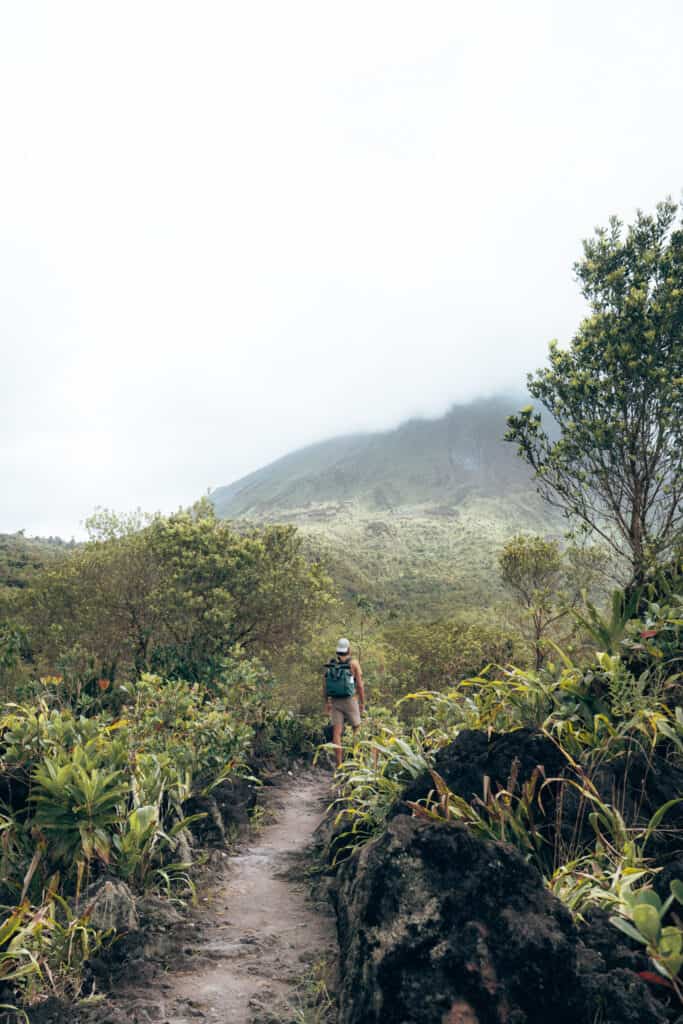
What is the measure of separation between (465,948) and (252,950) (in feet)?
7.09

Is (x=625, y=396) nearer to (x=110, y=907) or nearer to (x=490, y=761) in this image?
(x=490, y=761)

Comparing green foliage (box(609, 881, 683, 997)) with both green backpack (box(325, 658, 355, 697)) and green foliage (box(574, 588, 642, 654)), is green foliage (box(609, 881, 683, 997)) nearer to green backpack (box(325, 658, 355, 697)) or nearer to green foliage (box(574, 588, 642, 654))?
green foliage (box(574, 588, 642, 654))

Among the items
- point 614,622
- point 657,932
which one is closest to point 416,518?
point 614,622

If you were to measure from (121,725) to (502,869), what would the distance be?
4284 mm

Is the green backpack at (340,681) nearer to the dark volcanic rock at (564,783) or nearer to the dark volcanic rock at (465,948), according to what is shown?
the dark volcanic rock at (564,783)

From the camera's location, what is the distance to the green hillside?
67500 millimetres

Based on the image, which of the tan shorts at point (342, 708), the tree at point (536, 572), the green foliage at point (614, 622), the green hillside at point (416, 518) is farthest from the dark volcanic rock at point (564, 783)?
the tree at point (536, 572)

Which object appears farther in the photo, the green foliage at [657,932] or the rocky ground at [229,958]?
the rocky ground at [229,958]

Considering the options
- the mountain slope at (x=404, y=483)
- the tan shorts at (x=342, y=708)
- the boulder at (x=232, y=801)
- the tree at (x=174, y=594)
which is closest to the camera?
the boulder at (x=232, y=801)

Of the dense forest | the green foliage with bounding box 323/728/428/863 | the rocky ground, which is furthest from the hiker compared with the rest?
the green foliage with bounding box 323/728/428/863

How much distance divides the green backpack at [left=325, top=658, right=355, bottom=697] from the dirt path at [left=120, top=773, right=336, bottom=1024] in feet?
9.03

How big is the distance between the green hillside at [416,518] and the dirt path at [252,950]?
10772 millimetres

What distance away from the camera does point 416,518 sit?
12056 cm

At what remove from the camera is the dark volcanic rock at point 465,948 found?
2.29m
